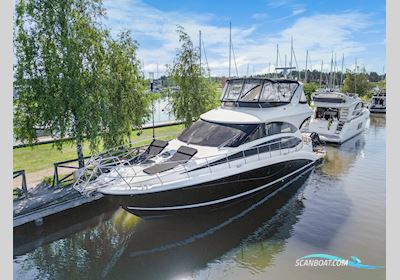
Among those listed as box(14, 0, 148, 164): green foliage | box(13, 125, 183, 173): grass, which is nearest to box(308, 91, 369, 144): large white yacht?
box(13, 125, 183, 173): grass

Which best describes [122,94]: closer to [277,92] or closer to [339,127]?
[277,92]

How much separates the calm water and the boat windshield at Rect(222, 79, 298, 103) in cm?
364

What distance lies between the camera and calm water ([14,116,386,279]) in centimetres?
676

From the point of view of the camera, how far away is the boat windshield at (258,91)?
445 inches

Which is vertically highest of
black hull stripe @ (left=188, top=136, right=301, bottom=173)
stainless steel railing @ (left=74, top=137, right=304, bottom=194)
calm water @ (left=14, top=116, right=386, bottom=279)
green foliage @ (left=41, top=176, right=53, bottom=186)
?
black hull stripe @ (left=188, top=136, right=301, bottom=173)

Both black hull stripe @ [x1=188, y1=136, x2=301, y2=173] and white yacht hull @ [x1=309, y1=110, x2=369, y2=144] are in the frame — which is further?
white yacht hull @ [x1=309, y1=110, x2=369, y2=144]

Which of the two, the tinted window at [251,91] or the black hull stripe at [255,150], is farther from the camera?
the tinted window at [251,91]

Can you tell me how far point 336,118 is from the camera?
20.7 metres

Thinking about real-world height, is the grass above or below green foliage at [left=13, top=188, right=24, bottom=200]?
above

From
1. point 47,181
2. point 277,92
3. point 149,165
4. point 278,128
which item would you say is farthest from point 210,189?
point 47,181

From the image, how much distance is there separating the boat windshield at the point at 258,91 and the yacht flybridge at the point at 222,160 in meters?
0.04

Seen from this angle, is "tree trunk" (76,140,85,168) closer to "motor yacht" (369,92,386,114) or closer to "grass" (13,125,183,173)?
"grass" (13,125,183,173)

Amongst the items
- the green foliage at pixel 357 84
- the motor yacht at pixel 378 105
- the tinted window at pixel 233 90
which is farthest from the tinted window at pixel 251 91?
the green foliage at pixel 357 84

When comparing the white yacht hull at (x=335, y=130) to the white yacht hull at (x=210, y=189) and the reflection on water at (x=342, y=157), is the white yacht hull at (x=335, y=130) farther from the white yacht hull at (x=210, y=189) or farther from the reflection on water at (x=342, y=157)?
the white yacht hull at (x=210, y=189)
